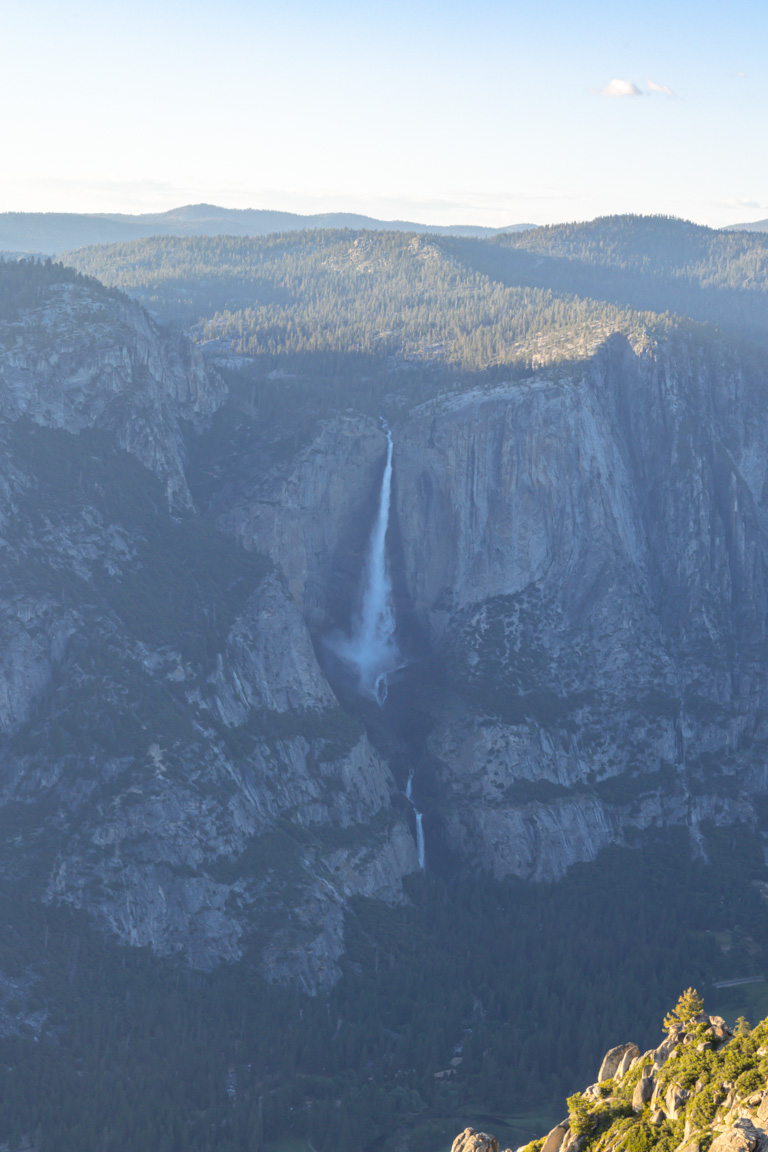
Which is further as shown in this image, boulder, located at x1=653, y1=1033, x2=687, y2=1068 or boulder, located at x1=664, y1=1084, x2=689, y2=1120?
boulder, located at x1=653, y1=1033, x2=687, y2=1068

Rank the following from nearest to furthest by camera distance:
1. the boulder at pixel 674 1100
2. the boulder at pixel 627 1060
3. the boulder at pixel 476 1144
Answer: the boulder at pixel 674 1100 → the boulder at pixel 476 1144 → the boulder at pixel 627 1060

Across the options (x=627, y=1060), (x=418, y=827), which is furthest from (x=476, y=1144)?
(x=418, y=827)

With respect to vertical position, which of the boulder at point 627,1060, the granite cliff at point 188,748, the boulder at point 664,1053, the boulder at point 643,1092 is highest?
the boulder at point 664,1053

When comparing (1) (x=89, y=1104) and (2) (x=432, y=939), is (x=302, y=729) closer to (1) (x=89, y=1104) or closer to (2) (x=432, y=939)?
(2) (x=432, y=939)

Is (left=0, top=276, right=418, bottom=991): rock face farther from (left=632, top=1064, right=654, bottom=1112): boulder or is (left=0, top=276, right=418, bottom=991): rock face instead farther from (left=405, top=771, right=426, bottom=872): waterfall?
(left=632, top=1064, right=654, bottom=1112): boulder

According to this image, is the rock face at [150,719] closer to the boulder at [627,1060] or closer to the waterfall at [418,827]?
the waterfall at [418,827]

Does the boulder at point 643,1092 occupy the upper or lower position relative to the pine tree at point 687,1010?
lower

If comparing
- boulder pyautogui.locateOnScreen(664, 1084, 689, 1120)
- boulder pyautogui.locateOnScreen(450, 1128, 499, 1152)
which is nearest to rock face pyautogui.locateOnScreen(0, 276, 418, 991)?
boulder pyautogui.locateOnScreen(450, 1128, 499, 1152)

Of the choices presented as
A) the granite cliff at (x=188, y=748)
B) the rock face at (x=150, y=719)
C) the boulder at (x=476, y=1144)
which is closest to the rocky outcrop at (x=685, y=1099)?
the boulder at (x=476, y=1144)

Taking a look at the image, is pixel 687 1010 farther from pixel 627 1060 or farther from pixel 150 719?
pixel 150 719

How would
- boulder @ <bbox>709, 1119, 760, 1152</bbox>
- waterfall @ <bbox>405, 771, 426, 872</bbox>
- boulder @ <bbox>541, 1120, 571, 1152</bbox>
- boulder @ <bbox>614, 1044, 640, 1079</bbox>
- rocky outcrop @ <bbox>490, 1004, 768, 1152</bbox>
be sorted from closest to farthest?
boulder @ <bbox>709, 1119, 760, 1152</bbox> → rocky outcrop @ <bbox>490, 1004, 768, 1152</bbox> → boulder @ <bbox>541, 1120, 571, 1152</bbox> → boulder @ <bbox>614, 1044, 640, 1079</bbox> → waterfall @ <bbox>405, 771, 426, 872</bbox>
